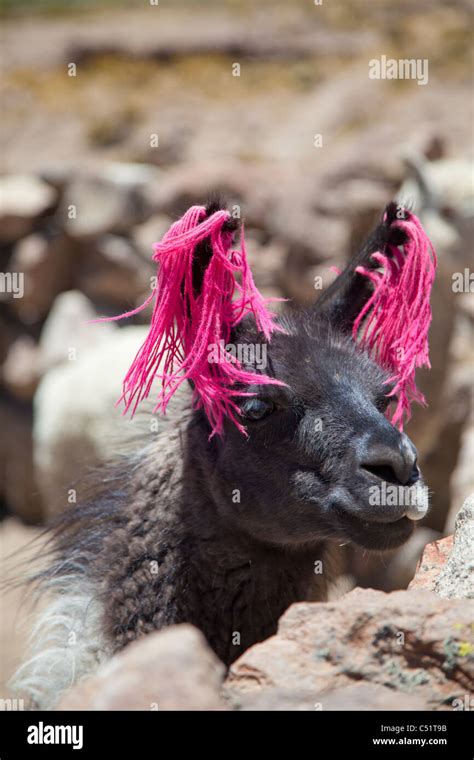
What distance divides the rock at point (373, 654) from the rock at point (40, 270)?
29.3 feet

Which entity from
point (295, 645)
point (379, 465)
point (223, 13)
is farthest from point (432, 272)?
point (223, 13)

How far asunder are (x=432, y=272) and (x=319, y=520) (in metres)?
0.95

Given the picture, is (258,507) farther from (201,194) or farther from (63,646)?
(201,194)

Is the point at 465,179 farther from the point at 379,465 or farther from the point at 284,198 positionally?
the point at 379,465

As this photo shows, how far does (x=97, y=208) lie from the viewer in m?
10.7

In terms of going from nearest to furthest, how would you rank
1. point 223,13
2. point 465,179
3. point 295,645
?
point 295,645
point 465,179
point 223,13

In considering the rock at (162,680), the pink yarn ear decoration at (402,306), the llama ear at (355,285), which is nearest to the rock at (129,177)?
the llama ear at (355,285)

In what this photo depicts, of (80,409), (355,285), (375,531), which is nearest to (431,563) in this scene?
(375,531)

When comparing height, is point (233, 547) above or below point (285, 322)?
below

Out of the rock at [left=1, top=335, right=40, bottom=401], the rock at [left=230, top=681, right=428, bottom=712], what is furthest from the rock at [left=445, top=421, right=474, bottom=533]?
the rock at [left=1, top=335, right=40, bottom=401]

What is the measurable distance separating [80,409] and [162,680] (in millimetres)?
5463

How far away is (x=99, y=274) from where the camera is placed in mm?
10617

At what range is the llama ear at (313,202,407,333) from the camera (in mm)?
3227

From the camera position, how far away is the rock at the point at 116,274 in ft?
34.2
